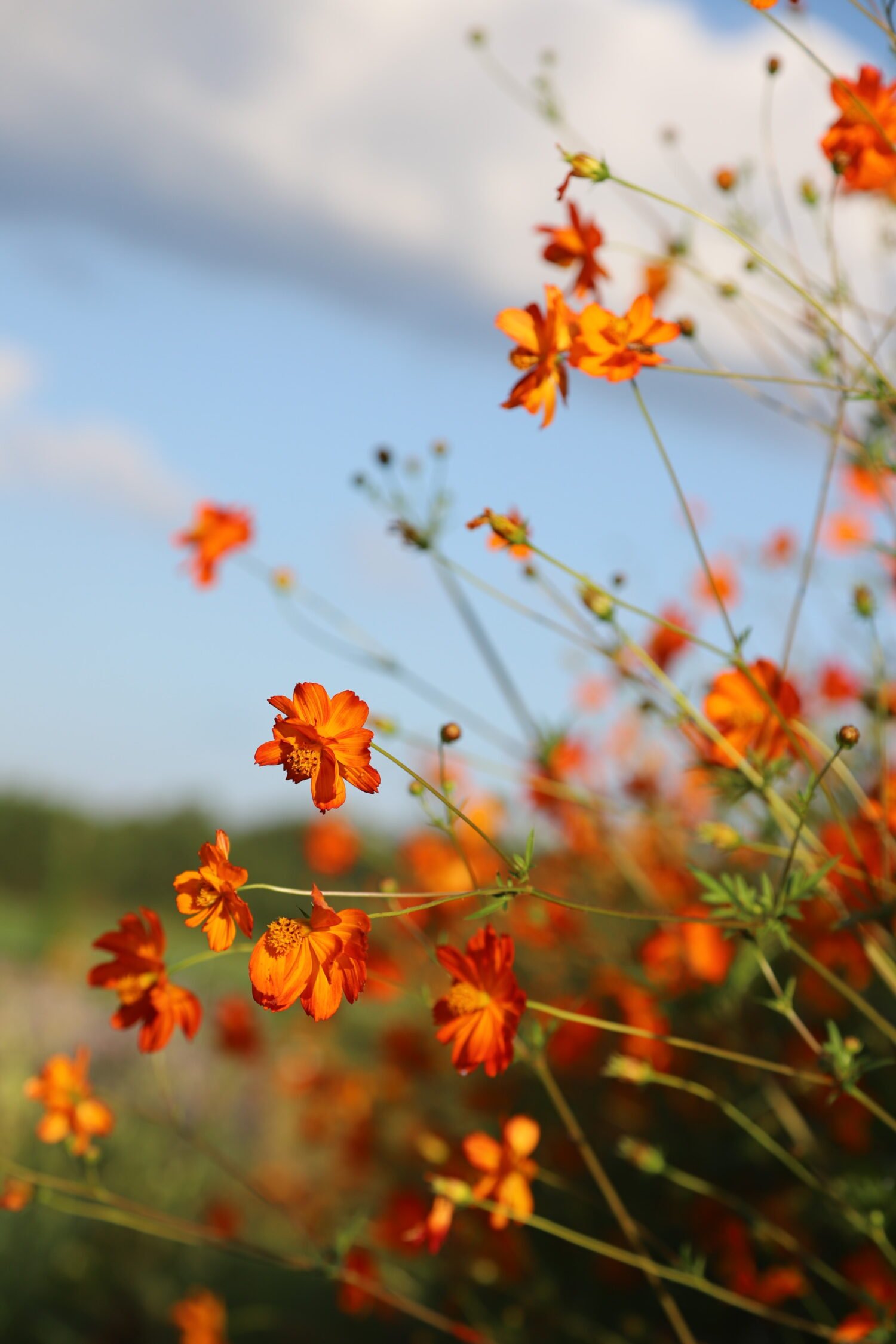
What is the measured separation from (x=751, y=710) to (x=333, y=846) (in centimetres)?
209

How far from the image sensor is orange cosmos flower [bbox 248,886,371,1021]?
78cm

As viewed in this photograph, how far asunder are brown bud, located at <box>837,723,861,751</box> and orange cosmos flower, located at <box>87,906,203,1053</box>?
2.00 feet

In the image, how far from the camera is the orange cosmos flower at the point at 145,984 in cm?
105

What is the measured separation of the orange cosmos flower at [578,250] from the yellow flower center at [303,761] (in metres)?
0.66

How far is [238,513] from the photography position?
1729mm

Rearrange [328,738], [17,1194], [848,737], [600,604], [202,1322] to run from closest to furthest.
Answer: [328,738]
[848,737]
[600,604]
[17,1194]
[202,1322]

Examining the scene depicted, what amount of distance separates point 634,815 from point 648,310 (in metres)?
0.61

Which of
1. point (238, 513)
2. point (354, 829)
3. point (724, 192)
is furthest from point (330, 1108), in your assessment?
point (724, 192)

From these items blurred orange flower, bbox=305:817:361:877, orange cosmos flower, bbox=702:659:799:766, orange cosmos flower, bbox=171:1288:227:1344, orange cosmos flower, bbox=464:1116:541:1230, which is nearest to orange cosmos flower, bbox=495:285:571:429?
orange cosmos flower, bbox=702:659:799:766

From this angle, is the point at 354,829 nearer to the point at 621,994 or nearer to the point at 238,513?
the point at 621,994

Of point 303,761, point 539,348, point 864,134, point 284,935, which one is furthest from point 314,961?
point 864,134

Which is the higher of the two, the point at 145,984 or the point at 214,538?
the point at 214,538

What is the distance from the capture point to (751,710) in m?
1.20

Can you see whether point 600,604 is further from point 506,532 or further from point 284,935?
point 284,935
